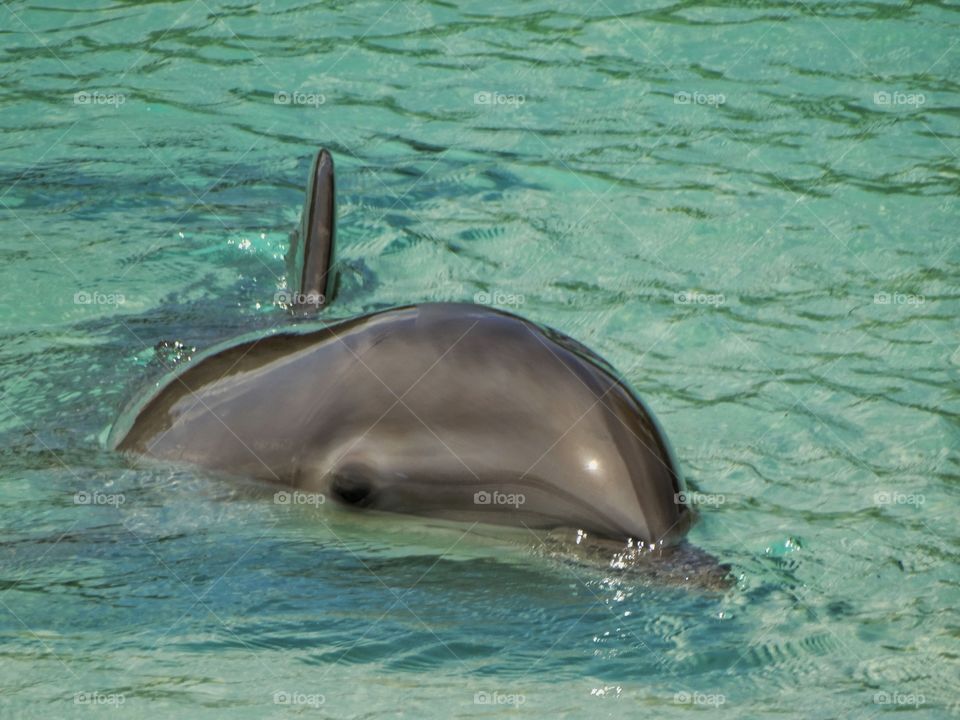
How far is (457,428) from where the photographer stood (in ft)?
13.2

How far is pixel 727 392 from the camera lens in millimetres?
5855

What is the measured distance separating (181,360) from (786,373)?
231 centimetres

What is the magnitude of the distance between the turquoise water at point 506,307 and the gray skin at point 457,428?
125mm

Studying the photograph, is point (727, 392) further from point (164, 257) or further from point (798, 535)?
point (164, 257)

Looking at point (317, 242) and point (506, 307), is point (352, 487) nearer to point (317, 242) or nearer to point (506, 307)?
point (317, 242)

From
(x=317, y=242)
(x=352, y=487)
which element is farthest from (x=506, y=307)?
(x=352, y=487)

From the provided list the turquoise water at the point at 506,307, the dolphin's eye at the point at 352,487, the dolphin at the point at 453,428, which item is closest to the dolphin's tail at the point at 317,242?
the turquoise water at the point at 506,307

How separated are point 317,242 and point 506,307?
1.31m

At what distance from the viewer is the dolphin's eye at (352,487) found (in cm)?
417

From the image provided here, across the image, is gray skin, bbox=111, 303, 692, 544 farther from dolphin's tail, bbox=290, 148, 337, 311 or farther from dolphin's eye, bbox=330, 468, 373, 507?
dolphin's tail, bbox=290, 148, 337, 311

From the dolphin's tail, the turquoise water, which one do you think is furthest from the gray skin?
the dolphin's tail

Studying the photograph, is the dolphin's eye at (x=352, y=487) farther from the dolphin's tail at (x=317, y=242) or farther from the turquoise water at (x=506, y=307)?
the dolphin's tail at (x=317, y=242)

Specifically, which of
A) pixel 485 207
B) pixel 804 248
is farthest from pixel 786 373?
pixel 485 207

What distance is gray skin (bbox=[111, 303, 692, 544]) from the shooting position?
3936mm
